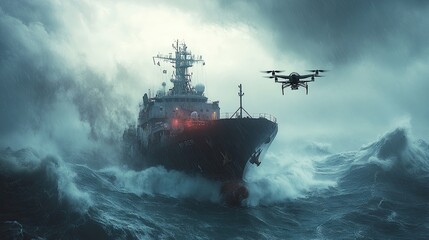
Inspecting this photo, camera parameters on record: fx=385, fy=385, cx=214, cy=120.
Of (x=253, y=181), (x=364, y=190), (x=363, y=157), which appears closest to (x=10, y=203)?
(x=253, y=181)

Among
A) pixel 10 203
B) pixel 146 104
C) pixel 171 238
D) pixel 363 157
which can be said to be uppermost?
pixel 146 104

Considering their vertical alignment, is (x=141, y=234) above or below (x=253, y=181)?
below

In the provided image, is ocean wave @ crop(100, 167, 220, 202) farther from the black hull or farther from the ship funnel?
the ship funnel

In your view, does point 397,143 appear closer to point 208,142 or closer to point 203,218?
point 208,142

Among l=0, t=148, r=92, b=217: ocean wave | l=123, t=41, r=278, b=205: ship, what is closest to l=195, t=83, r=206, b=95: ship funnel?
l=123, t=41, r=278, b=205: ship

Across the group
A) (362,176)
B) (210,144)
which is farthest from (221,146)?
(362,176)

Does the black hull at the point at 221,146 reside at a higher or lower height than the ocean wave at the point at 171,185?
higher

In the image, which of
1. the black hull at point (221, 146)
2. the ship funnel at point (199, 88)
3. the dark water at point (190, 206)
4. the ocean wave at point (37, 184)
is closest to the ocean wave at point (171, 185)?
the dark water at point (190, 206)

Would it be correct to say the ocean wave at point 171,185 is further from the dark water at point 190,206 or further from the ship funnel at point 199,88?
the ship funnel at point 199,88
